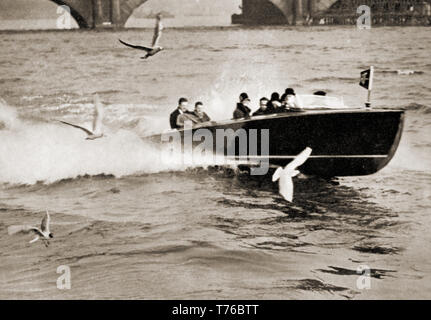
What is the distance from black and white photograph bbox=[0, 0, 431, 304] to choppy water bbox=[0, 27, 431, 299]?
0.8 inches

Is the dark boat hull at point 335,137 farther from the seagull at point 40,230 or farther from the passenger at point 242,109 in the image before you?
the seagull at point 40,230

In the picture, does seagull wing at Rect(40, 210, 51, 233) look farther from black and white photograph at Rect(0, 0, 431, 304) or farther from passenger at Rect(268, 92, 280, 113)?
passenger at Rect(268, 92, 280, 113)

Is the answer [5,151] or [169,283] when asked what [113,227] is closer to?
[169,283]

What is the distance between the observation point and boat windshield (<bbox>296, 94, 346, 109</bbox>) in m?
6.45

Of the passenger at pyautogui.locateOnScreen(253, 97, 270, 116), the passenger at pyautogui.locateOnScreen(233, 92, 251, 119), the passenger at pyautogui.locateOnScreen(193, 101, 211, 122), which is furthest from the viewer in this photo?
the passenger at pyautogui.locateOnScreen(193, 101, 211, 122)

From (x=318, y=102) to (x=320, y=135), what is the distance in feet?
1.35

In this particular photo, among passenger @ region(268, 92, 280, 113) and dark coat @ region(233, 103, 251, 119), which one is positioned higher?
passenger @ region(268, 92, 280, 113)

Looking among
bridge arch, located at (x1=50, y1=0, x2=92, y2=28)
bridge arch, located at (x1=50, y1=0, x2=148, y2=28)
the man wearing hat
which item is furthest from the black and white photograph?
bridge arch, located at (x1=50, y1=0, x2=92, y2=28)

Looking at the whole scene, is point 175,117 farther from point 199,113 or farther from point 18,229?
point 18,229

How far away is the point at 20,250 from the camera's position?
4844 mm

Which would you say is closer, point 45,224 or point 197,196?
point 45,224

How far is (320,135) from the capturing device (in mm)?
6262

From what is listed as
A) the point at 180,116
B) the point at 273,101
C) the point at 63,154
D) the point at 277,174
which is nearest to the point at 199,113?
the point at 180,116

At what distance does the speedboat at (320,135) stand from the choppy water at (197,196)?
24cm
